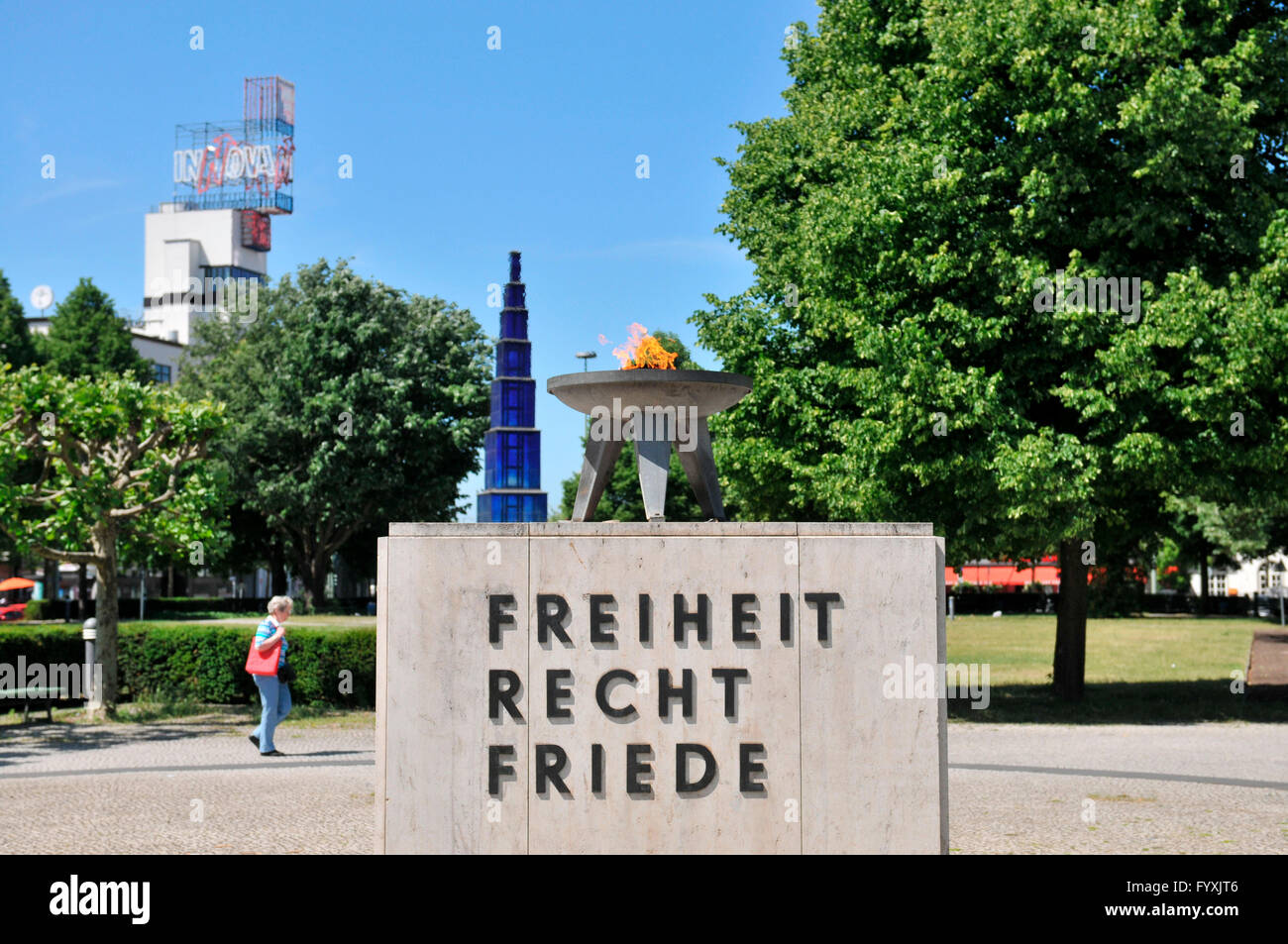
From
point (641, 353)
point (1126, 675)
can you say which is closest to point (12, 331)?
point (1126, 675)

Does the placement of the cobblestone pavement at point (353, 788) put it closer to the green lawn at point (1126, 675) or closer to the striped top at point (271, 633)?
the striped top at point (271, 633)

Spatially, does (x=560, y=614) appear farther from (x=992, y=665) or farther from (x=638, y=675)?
(x=992, y=665)

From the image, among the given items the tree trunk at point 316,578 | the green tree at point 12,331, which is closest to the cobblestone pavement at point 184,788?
the tree trunk at point 316,578

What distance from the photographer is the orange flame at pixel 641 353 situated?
9.55 meters

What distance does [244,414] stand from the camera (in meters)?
53.1

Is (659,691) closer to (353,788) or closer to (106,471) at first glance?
(353,788)

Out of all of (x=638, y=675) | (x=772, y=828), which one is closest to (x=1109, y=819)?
(x=772, y=828)

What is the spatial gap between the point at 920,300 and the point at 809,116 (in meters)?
5.81

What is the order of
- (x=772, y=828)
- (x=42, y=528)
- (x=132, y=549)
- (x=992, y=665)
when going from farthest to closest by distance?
(x=992, y=665) → (x=132, y=549) → (x=42, y=528) → (x=772, y=828)

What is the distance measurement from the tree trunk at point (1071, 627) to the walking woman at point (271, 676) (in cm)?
1404

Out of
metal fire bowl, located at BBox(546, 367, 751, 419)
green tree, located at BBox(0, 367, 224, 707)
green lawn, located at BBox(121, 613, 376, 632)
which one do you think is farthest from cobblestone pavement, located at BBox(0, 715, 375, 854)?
metal fire bowl, located at BBox(546, 367, 751, 419)

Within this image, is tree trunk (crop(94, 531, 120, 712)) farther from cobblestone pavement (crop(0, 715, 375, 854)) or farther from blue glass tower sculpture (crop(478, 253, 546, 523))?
blue glass tower sculpture (crop(478, 253, 546, 523))

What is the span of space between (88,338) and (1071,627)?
173 feet

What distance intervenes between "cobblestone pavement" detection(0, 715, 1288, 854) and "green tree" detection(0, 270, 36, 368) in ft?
137
